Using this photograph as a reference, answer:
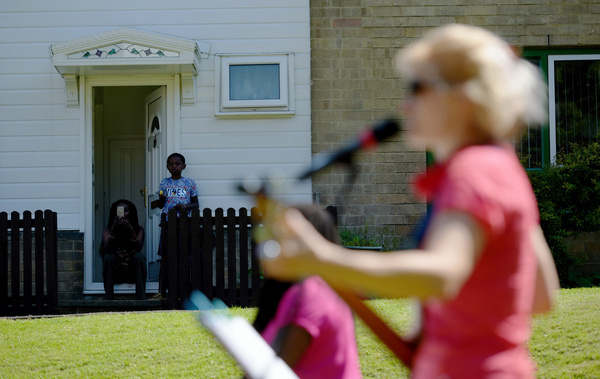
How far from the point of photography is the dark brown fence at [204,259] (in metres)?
8.49

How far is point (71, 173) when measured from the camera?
9.89 meters

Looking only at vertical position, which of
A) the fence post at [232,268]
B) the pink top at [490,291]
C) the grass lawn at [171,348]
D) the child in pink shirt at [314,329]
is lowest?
the grass lawn at [171,348]

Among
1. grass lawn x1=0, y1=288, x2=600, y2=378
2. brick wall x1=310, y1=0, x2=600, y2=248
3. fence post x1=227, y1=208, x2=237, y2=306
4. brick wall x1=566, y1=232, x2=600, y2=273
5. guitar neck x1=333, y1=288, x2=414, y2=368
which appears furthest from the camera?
brick wall x1=566, y1=232, x2=600, y2=273

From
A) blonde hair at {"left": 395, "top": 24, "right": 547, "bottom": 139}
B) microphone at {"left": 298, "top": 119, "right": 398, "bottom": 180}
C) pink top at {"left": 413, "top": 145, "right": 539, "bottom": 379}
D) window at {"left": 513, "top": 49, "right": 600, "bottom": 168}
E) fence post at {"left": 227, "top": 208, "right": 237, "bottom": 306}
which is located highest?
window at {"left": 513, "top": 49, "right": 600, "bottom": 168}

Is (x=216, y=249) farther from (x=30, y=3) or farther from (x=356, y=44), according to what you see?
(x=30, y=3)

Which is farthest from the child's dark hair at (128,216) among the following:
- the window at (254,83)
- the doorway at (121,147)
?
the doorway at (121,147)

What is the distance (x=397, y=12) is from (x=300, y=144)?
228 cm

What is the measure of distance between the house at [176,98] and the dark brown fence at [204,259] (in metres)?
1.24

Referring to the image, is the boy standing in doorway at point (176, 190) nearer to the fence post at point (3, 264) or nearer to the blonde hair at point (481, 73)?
the fence post at point (3, 264)

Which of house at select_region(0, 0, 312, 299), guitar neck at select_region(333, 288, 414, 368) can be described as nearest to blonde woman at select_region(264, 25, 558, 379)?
guitar neck at select_region(333, 288, 414, 368)

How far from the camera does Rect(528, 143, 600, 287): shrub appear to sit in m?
9.26

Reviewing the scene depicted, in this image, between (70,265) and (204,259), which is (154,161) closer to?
(70,265)

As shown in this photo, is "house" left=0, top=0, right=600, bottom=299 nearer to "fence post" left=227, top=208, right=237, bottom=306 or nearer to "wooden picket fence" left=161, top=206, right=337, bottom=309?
A: "wooden picket fence" left=161, top=206, right=337, bottom=309

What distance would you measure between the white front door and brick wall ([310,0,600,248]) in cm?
209
